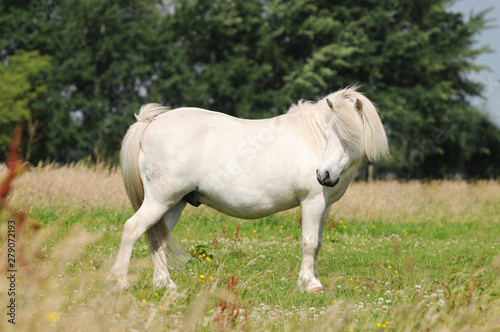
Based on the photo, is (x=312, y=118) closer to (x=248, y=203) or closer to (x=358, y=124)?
(x=358, y=124)

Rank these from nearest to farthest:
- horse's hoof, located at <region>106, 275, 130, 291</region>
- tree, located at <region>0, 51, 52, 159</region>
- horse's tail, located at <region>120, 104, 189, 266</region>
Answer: horse's hoof, located at <region>106, 275, 130, 291</region> → horse's tail, located at <region>120, 104, 189, 266</region> → tree, located at <region>0, 51, 52, 159</region>

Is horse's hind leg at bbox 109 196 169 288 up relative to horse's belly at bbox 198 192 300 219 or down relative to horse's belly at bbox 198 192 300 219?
down

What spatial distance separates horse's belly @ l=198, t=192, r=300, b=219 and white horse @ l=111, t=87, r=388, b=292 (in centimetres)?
1

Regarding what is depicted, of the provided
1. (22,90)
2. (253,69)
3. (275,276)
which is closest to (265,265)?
(275,276)

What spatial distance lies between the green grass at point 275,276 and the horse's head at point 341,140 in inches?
42.2

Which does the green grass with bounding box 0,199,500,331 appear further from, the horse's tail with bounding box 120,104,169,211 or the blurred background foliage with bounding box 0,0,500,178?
the blurred background foliage with bounding box 0,0,500,178

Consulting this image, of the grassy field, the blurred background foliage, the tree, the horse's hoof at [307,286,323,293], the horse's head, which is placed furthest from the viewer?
the tree

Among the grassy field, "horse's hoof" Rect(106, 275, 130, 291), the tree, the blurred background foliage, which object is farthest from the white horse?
the tree

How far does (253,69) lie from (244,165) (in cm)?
2657

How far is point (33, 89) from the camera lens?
121 feet

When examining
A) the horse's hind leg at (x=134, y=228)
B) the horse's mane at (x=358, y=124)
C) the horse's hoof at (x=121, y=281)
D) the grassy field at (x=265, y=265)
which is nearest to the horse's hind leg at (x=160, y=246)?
the grassy field at (x=265, y=265)

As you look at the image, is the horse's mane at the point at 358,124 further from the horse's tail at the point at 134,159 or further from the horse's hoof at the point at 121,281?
the horse's hoof at the point at 121,281

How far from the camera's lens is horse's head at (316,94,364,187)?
496 centimetres

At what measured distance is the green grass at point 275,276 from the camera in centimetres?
332
